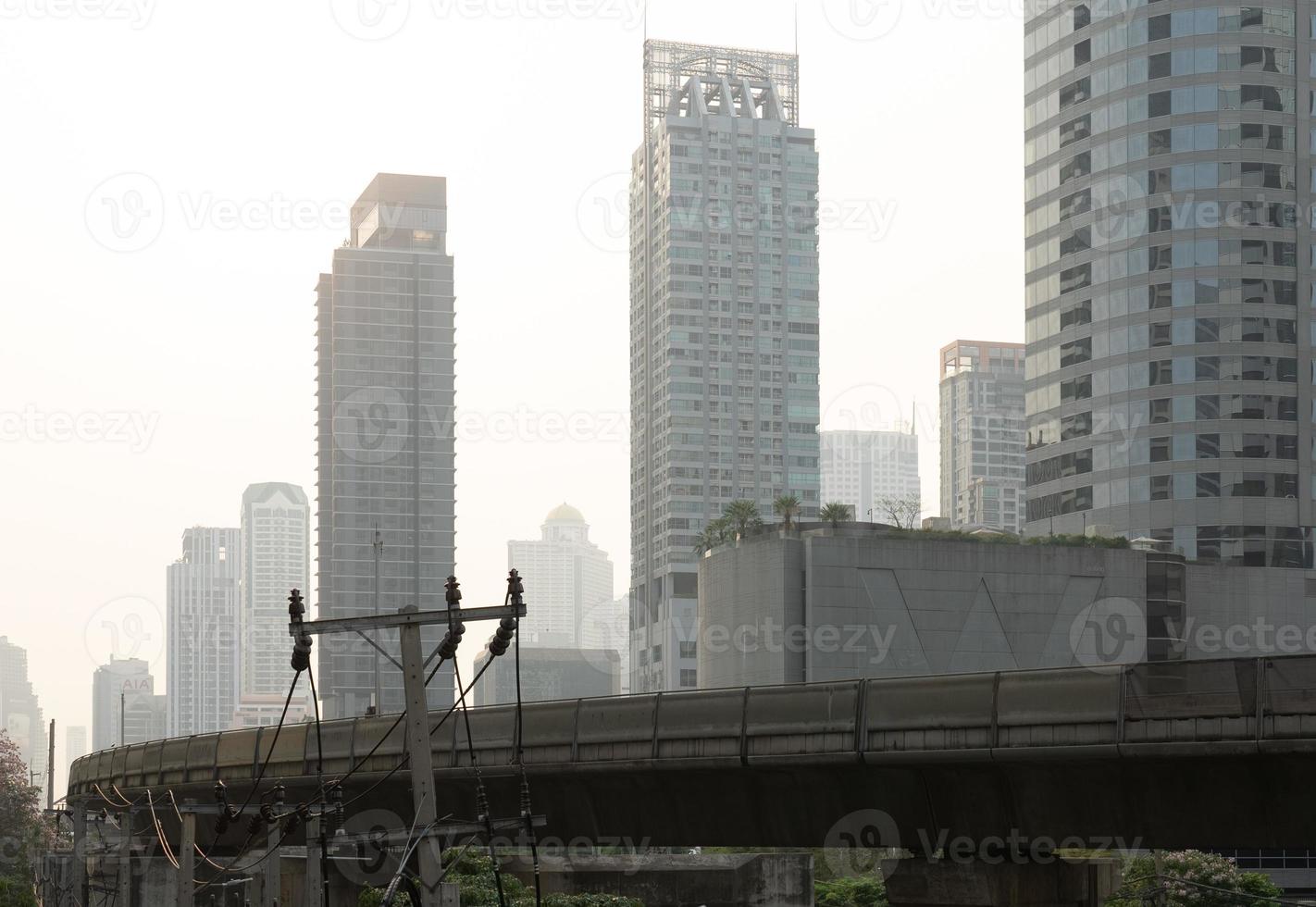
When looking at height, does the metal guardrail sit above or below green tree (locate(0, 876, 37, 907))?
above

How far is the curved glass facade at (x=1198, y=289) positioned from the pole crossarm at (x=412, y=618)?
4704 inches

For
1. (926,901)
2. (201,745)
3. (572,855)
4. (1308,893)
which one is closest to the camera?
(926,901)

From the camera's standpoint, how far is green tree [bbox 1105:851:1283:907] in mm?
65250

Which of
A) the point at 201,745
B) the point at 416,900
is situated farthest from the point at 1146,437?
the point at 416,900

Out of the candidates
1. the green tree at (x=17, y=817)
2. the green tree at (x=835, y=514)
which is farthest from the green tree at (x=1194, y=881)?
the green tree at (x=17, y=817)

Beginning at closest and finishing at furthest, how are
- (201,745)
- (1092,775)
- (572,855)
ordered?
(1092,775) → (201,745) → (572,855)

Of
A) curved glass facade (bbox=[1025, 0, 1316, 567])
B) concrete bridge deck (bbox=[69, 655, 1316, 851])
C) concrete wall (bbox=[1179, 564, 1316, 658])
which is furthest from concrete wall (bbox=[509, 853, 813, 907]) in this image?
curved glass facade (bbox=[1025, 0, 1316, 567])

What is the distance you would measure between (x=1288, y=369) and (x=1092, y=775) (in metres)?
118

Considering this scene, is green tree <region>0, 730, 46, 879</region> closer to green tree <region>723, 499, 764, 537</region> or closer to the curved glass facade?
green tree <region>723, 499, 764, 537</region>

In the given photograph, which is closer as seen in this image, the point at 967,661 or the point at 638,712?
the point at 638,712

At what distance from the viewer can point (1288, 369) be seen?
135125 millimetres

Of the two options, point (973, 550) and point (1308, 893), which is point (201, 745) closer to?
point (973, 550)

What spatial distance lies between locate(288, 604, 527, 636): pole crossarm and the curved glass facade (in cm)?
11948

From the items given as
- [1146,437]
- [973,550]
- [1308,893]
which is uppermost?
[1146,437]
